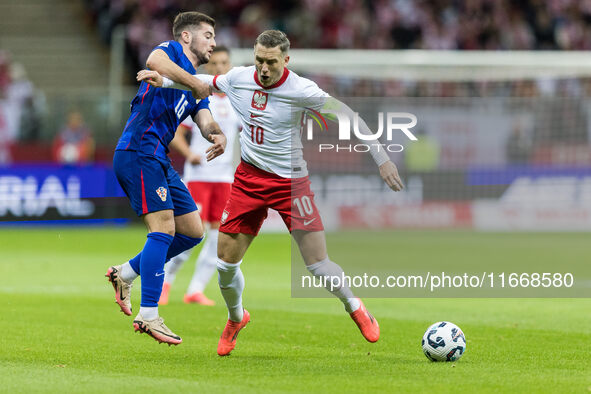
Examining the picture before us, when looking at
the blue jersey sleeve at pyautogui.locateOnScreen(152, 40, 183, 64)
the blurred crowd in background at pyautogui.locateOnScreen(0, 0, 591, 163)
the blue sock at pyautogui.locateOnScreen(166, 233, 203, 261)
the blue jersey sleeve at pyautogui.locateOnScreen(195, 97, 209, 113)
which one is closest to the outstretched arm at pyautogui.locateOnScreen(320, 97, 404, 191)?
the blue jersey sleeve at pyautogui.locateOnScreen(195, 97, 209, 113)

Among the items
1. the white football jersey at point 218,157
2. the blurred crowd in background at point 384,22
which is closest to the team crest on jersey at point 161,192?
the white football jersey at point 218,157

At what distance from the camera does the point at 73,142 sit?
69.5 ft

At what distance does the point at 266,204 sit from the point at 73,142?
14.8 meters

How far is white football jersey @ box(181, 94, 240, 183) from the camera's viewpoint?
10.8 meters

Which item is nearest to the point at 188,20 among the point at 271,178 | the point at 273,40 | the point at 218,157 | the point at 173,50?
the point at 173,50

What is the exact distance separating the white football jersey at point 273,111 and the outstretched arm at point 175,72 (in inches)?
6.5

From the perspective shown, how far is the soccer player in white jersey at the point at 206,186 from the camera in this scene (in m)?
10.4

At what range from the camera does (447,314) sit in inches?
382

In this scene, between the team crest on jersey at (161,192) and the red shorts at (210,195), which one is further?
the red shorts at (210,195)

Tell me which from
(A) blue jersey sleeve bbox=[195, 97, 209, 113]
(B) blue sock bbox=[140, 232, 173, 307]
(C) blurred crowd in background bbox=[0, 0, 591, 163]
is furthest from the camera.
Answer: (C) blurred crowd in background bbox=[0, 0, 591, 163]

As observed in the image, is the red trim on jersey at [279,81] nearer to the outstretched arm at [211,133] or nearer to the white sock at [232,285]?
the outstretched arm at [211,133]

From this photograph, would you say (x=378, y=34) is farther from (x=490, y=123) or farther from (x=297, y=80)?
(x=297, y=80)

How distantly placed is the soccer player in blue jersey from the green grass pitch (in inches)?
23.0

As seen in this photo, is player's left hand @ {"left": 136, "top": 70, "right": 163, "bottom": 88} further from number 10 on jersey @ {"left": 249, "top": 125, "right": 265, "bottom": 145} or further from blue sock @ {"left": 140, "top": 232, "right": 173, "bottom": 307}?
blue sock @ {"left": 140, "top": 232, "right": 173, "bottom": 307}
